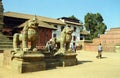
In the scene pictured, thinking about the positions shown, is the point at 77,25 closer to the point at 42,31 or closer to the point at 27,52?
the point at 42,31

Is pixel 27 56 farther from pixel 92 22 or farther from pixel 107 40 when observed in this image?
pixel 92 22

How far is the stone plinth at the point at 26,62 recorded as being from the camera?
10.4m

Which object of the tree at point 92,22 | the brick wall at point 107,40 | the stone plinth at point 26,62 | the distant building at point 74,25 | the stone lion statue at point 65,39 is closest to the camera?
the stone plinth at point 26,62

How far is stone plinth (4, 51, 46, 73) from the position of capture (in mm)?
10398

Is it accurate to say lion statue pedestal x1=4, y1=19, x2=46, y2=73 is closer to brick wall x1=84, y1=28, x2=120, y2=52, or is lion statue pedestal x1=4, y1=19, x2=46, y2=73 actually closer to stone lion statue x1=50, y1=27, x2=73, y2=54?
stone lion statue x1=50, y1=27, x2=73, y2=54

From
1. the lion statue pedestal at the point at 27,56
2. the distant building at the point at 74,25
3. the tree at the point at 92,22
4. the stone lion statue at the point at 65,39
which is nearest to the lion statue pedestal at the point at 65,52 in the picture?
the stone lion statue at the point at 65,39

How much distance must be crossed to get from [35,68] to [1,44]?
14426 mm

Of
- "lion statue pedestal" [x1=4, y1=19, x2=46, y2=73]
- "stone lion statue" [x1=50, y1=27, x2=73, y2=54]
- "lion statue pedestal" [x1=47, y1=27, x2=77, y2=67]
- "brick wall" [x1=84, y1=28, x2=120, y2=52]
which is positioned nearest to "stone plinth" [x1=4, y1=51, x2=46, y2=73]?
"lion statue pedestal" [x1=4, y1=19, x2=46, y2=73]

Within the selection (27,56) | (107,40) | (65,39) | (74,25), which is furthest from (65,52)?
(74,25)

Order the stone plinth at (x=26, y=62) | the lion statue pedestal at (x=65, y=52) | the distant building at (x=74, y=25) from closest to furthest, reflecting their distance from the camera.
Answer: the stone plinth at (x=26, y=62) → the lion statue pedestal at (x=65, y=52) → the distant building at (x=74, y=25)

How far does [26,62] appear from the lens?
1054 centimetres

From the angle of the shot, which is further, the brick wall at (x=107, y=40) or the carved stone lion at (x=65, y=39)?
the brick wall at (x=107, y=40)

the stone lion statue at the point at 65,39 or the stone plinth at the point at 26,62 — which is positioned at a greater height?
the stone lion statue at the point at 65,39

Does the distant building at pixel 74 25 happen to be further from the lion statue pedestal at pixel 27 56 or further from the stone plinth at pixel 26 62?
the stone plinth at pixel 26 62
